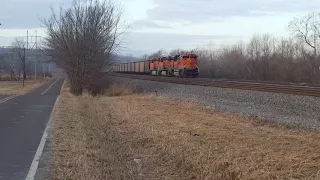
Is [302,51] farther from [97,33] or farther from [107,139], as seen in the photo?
[107,139]

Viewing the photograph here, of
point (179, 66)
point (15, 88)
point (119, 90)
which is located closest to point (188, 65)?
point (179, 66)

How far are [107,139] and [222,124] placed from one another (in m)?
4.44

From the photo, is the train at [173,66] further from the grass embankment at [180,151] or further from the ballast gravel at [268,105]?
the grass embankment at [180,151]

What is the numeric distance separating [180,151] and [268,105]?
12.2 metres

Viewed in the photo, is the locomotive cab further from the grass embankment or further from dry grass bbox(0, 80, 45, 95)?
the grass embankment

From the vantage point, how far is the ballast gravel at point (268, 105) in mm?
16438

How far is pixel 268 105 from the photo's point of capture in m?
20.8

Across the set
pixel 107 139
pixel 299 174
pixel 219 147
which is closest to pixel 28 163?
pixel 107 139

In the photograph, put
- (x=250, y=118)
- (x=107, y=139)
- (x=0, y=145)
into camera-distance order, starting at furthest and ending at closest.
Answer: (x=250, y=118) < (x=107, y=139) < (x=0, y=145)

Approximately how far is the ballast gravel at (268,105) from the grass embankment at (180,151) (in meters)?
1.98

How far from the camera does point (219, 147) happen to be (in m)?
9.96

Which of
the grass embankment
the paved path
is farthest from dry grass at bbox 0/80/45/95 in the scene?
the grass embankment

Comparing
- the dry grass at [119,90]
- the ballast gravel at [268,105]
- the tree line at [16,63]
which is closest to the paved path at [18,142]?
the ballast gravel at [268,105]

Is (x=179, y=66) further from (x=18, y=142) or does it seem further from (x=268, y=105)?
(x=18, y=142)
